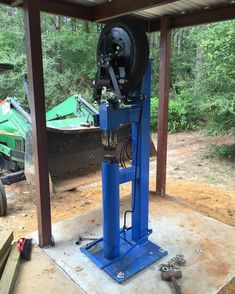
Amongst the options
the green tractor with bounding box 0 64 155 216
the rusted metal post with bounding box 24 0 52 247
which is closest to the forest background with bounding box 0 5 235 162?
the green tractor with bounding box 0 64 155 216

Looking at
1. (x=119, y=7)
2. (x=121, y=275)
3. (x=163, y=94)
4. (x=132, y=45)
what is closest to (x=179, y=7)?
(x=119, y=7)

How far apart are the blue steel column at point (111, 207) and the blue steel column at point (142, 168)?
0.28m

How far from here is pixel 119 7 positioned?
2793 mm

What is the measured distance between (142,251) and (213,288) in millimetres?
679

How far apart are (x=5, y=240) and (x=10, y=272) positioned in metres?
0.33

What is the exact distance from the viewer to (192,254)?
264 cm

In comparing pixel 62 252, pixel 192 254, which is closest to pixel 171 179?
pixel 192 254

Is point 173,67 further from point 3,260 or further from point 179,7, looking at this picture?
point 3,260

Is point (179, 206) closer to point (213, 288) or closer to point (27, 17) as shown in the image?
point (213, 288)

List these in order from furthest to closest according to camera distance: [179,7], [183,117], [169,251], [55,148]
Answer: [183,117], [55,148], [179,7], [169,251]

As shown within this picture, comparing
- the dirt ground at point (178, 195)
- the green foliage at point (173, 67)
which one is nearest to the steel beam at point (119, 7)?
the dirt ground at point (178, 195)

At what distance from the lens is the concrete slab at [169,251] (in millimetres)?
2258

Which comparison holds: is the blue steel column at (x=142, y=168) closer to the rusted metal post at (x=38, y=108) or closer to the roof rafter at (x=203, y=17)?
the rusted metal post at (x=38, y=108)

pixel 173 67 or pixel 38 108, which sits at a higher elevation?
pixel 173 67
